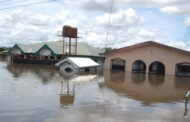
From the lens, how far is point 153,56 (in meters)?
27.5

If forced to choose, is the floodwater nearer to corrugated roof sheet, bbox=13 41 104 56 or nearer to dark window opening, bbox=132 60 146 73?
dark window opening, bbox=132 60 146 73

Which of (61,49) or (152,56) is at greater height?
(61,49)

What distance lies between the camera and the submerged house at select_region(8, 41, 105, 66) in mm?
35581

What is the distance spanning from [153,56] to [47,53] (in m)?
19.0

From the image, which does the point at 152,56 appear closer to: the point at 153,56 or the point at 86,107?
the point at 153,56

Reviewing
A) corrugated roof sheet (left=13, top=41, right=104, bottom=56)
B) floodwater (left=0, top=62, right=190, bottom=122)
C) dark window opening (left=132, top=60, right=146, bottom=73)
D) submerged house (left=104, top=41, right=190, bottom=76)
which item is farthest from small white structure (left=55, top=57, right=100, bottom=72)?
floodwater (left=0, top=62, right=190, bottom=122)

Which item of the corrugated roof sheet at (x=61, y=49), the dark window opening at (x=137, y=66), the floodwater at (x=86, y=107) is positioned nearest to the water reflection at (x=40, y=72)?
the floodwater at (x=86, y=107)

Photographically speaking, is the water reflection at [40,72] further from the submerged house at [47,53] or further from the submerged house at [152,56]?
the submerged house at [152,56]

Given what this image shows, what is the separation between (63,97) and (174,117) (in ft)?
19.0

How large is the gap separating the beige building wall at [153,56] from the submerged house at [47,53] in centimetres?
545

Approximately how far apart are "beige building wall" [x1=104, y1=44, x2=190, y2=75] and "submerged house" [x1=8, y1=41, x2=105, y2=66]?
5.45 metres

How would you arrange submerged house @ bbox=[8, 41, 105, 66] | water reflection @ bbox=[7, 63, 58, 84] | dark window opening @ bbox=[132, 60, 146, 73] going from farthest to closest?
submerged house @ bbox=[8, 41, 105, 66] → dark window opening @ bbox=[132, 60, 146, 73] → water reflection @ bbox=[7, 63, 58, 84]

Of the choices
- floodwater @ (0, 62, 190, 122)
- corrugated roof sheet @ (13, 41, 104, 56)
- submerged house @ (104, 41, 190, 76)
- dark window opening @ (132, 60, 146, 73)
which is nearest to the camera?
floodwater @ (0, 62, 190, 122)

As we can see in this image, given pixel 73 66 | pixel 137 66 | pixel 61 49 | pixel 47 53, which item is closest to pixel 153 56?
pixel 137 66
